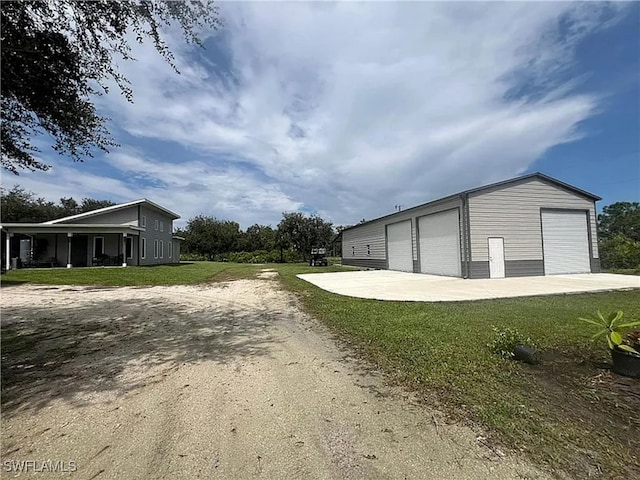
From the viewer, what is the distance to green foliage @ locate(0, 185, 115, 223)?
1457 inches

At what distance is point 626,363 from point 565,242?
16878mm

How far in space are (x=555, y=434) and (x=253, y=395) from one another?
2524 millimetres

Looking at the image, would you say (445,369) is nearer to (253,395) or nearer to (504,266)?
(253,395)

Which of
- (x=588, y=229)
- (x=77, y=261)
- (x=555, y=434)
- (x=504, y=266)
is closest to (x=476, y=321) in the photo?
(x=555, y=434)

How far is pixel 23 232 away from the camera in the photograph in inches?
920

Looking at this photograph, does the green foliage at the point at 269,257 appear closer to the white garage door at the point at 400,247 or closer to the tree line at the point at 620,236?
the white garage door at the point at 400,247

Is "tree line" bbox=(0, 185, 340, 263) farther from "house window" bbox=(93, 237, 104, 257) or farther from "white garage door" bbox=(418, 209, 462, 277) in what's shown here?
"white garage door" bbox=(418, 209, 462, 277)

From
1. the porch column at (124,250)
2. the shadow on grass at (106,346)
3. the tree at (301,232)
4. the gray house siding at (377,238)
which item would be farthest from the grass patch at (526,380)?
the tree at (301,232)

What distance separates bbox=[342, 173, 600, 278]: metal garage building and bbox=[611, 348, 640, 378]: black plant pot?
1261 cm

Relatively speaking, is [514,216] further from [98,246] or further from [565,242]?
[98,246]

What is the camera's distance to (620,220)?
4822 centimetres

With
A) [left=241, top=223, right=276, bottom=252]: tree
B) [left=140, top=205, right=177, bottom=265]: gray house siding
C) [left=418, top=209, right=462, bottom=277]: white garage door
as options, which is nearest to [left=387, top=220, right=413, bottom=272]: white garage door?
[left=418, top=209, right=462, bottom=277]: white garage door

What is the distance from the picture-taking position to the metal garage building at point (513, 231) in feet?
52.5

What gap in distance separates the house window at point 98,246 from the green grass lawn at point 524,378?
24.1 meters
